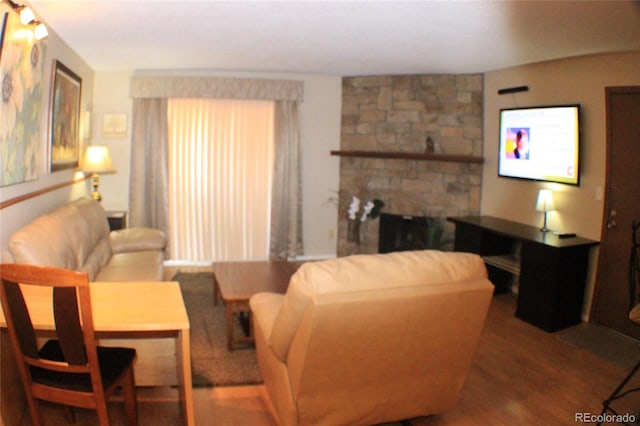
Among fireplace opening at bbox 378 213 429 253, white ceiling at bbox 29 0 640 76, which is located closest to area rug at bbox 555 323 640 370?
fireplace opening at bbox 378 213 429 253

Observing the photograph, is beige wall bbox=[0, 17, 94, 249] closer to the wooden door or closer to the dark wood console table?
the dark wood console table

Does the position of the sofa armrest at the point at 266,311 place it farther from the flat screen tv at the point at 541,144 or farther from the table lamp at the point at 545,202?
the flat screen tv at the point at 541,144

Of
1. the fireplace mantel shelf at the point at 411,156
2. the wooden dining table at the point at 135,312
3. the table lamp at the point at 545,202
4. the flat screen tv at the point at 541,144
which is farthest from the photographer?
the fireplace mantel shelf at the point at 411,156

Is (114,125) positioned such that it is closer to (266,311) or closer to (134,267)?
(134,267)

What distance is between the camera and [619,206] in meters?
3.90

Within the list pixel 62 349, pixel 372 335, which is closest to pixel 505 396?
pixel 372 335

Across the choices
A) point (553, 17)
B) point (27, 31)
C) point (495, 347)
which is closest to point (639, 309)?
point (495, 347)

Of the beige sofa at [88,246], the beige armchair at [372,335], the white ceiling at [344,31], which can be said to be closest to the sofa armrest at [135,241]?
the beige sofa at [88,246]

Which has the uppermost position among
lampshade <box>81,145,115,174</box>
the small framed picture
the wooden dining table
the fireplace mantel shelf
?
the small framed picture

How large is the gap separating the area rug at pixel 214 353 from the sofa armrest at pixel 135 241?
59 centimetres

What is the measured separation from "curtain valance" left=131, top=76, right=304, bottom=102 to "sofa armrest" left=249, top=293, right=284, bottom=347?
369 centimetres

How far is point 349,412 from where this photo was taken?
2.26 metres

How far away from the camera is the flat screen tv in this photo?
13.7ft

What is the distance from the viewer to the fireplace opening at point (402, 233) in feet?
19.0
